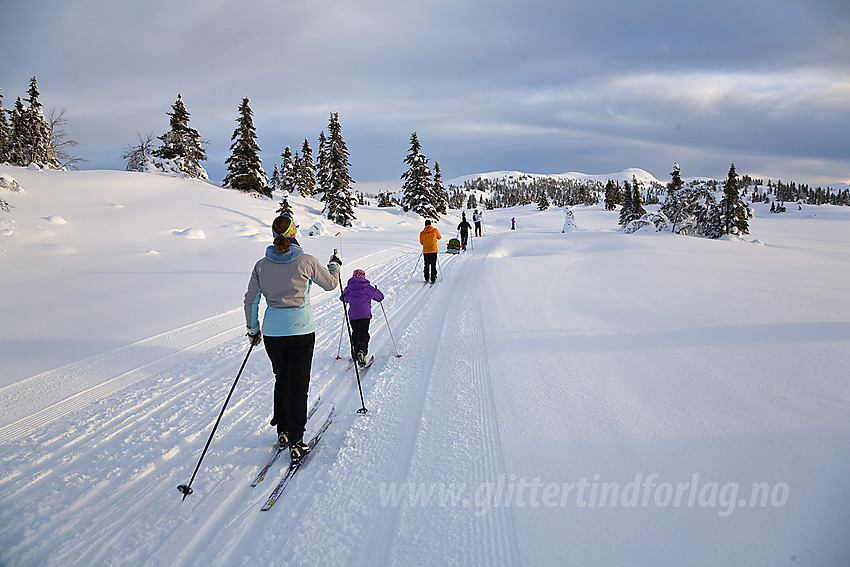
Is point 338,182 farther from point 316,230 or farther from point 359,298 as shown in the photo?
point 359,298

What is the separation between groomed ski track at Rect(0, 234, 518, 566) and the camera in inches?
100.0

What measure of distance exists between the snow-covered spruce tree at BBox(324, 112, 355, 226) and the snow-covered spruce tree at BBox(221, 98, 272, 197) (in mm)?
6291

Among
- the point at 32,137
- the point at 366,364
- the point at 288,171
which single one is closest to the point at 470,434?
the point at 366,364

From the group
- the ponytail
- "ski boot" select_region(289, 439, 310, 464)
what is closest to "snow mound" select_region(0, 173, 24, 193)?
the ponytail

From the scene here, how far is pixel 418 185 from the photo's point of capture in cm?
4075

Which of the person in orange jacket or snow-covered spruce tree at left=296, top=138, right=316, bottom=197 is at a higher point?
snow-covered spruce tree at left=296, top=138, right=316, bottom=197

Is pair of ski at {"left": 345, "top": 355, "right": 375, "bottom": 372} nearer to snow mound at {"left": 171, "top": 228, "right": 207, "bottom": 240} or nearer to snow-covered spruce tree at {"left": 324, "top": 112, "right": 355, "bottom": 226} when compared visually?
snow mound at {"left": 171, "top": 228, "right": 207, "bottom": 240}

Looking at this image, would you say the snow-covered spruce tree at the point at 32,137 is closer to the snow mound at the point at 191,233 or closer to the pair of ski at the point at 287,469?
the snow mound at the point at 191,233

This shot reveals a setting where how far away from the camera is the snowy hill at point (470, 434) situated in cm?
239

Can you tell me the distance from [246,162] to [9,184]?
17635 millimetres

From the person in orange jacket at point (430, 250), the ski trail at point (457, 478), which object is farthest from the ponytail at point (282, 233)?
the person in orange jacket at point (430, 250)

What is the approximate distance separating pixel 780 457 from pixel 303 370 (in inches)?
148

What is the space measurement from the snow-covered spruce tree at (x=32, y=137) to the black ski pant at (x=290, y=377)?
42383 mm

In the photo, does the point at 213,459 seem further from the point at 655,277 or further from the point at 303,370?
the point at 655,277
